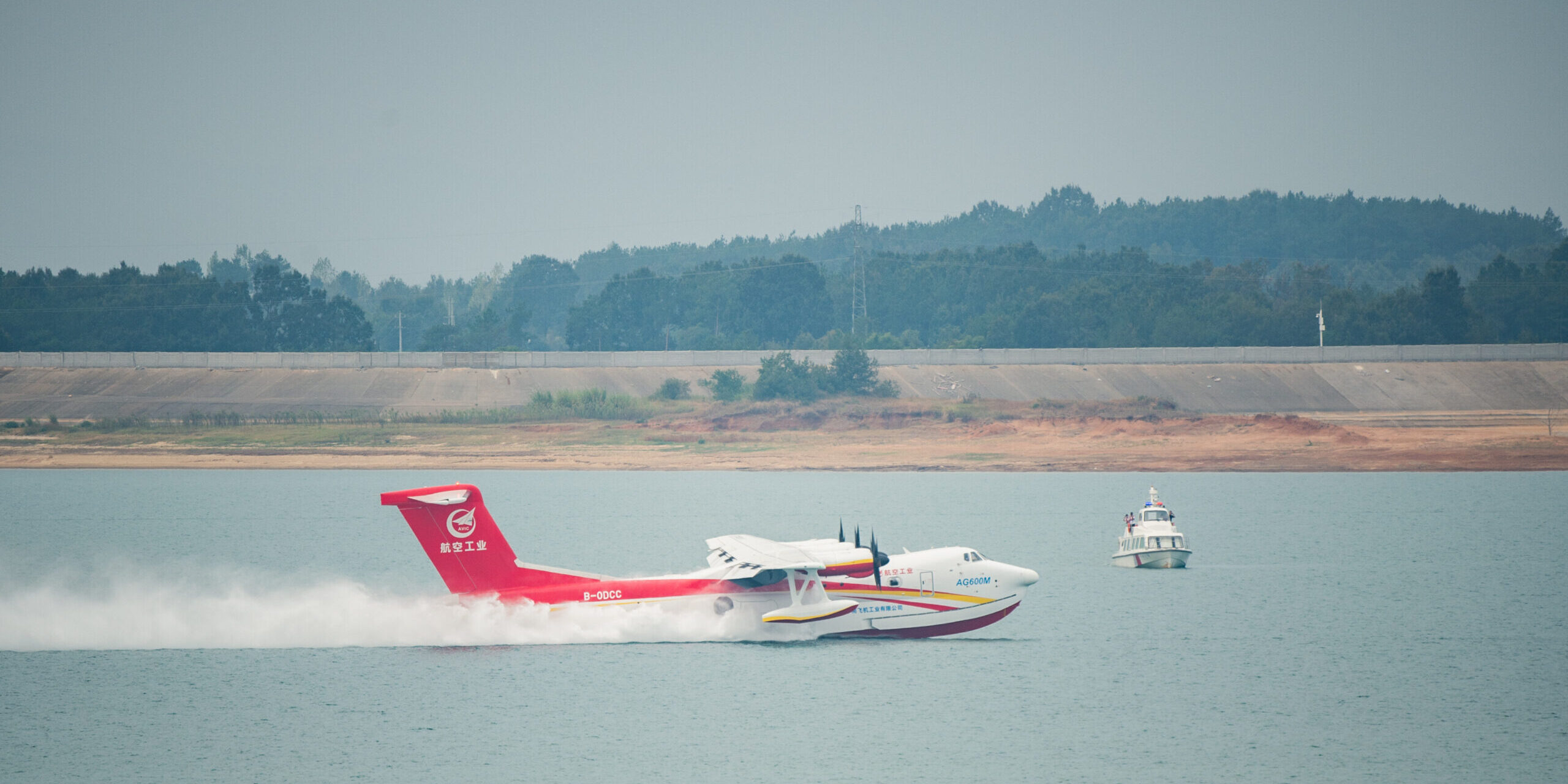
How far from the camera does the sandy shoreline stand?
104938 millimetres

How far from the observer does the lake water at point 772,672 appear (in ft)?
105

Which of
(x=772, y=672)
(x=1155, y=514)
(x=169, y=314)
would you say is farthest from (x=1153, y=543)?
(x=169, y=314)

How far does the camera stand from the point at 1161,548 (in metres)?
57.5

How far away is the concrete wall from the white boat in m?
91.6

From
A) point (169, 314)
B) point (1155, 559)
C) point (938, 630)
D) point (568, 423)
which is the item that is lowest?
point (1155, 559)

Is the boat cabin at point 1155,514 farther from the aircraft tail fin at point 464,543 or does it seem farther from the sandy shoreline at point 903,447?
the sandy shoreline at point 903,447

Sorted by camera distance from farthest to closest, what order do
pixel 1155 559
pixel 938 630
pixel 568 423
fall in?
1. pixel 568 423
2. pixel 1155 559
3. pixel 938 630

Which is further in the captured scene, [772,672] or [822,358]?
[822,358]

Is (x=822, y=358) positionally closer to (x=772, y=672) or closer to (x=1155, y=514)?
(x=1155, y=514)

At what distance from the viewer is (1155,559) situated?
58188 millimetres

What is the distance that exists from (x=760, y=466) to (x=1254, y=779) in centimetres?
7713

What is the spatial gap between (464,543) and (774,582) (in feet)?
31.0

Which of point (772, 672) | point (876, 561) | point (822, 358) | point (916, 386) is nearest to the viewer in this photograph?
point (876, 561)

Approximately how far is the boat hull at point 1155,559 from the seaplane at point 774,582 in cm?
1960
